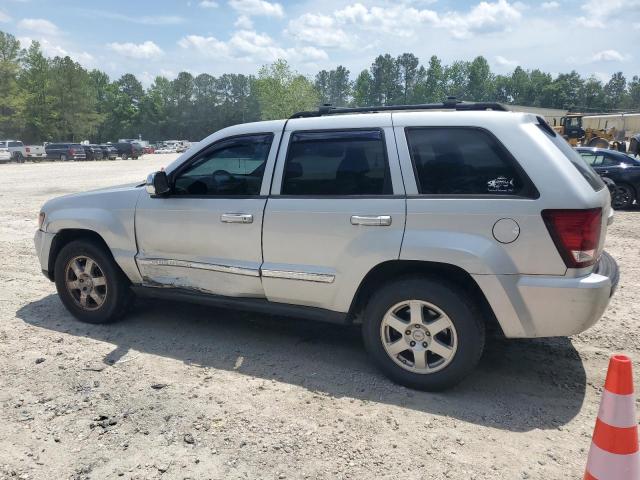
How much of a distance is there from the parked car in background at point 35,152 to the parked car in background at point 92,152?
3.33 meters

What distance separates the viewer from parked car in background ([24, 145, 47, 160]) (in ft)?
128

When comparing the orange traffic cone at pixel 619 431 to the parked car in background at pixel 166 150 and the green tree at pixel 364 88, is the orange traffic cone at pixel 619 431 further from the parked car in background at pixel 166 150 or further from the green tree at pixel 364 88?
the green tree at pixel 364 88

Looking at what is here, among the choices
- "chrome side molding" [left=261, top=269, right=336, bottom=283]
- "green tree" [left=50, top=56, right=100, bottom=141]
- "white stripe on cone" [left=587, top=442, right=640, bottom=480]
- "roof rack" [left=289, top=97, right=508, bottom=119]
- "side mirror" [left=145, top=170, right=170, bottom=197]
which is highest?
"green tree" [left=50, top=56, right=100, bottom=141]

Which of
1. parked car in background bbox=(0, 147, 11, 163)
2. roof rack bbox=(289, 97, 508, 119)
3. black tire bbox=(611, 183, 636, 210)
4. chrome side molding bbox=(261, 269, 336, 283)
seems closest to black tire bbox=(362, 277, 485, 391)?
chrome side molding bbox=(261, 269, 336, 283)

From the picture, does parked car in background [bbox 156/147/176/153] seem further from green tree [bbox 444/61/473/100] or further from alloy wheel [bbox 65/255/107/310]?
green tree [bbox 444/61/473/100]

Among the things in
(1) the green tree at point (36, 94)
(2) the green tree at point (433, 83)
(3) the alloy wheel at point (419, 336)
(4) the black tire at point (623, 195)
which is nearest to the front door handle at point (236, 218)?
(3) the alloy wheel at point (419, 336)

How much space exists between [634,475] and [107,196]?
438 centimetres

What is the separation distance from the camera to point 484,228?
123 inches

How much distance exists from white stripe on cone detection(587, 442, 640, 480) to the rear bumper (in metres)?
1.04

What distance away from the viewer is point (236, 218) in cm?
390

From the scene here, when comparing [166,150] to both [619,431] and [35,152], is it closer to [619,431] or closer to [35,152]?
[35,152]

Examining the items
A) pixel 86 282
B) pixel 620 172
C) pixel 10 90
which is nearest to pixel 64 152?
pixel 10 90

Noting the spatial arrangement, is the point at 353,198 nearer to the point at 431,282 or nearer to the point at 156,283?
the point at 431,282

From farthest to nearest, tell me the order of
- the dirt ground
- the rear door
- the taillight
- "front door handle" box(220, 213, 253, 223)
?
"front door handle" box(220, 213, 253, 223)
the rear door
the taillight
the dirt ground
